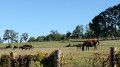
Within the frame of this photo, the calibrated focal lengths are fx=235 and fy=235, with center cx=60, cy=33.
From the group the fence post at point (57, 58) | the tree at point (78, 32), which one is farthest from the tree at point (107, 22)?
the fence post at point (57, 58)

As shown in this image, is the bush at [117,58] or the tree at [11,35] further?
the tree at [11,35]

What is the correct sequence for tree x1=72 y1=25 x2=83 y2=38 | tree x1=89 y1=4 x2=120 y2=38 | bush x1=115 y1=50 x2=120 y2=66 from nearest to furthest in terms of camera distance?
bush x1=115 y1=50 x2=120 y2=66 < tree x1=89 y1=4 x2=120 y2=38 < tree x1=72 y1=25 x2=83 y2=38

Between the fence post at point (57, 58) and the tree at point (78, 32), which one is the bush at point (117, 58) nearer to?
the fence post at point (57, 58)

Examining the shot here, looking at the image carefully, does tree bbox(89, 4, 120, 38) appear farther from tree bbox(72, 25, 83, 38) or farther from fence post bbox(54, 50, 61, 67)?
fence post bbox(54, 50, 61, 67)

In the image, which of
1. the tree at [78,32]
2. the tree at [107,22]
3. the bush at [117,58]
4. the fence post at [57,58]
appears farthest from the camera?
the tree at [78,32]

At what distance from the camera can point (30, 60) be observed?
463 inches

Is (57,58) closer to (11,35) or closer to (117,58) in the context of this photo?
(117,58)

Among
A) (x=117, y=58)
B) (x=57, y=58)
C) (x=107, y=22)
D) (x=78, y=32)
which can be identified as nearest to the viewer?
(x=117, y=58)

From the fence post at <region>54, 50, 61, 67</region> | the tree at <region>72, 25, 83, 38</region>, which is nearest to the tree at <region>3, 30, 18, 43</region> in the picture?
the tree at <region>72, 25, 83, 38</region>

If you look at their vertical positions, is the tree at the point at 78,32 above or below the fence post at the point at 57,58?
above

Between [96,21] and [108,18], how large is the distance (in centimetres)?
449

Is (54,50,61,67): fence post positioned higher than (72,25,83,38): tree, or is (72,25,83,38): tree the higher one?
(72,25,83,38): tree

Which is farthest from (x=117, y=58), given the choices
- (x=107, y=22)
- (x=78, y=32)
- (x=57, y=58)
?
(x=78, y=32)

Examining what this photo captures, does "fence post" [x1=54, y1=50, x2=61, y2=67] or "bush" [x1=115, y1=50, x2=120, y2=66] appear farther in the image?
"fence post" [x1=54, y1=50, x2=61, y2=67]
